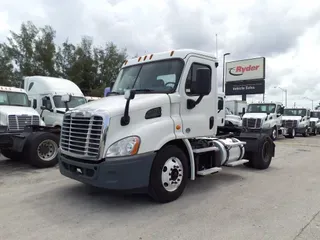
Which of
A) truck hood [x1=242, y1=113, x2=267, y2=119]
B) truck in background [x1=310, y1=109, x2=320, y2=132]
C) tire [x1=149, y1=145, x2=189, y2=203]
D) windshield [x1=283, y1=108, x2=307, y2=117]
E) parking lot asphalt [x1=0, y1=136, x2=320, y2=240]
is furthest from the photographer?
truck in background [x1=310, y1=109, x2=320, y2=132]

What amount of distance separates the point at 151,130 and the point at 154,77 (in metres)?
1.31

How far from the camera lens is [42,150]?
830 cm

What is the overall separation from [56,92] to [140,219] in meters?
10.1

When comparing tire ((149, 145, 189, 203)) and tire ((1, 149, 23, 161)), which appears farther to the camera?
tire ((1, 149, 23, 161))

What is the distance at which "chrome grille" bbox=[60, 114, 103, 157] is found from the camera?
453 cm

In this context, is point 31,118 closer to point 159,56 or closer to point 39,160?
point 39,160

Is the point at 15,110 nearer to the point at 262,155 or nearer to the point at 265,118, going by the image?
the point at 262,155

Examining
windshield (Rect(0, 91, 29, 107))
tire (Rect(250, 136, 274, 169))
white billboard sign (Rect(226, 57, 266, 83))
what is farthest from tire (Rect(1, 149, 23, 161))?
white billboard sign (Rect(226, 57, 266, 83))

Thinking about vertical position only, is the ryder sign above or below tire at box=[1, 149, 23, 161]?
above

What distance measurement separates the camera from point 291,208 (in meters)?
4.80

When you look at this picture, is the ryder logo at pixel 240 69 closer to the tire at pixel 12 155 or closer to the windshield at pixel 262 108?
the windshield at pixel 262 108

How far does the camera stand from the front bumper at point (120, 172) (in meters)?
4.40

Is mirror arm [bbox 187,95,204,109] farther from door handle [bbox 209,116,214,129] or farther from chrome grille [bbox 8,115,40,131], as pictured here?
chrome grille [bbox 8,115,40,131]

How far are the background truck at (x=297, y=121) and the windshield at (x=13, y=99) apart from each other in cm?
1786
